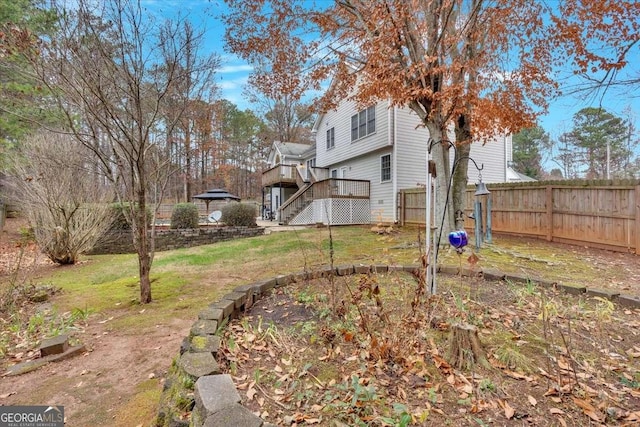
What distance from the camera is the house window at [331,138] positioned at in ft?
55.5

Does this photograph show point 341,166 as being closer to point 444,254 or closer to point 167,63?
point 444,254

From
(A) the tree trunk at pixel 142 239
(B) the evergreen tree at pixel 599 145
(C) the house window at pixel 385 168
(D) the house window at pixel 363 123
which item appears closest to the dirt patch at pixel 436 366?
(A) the tree trunk at pixel 142 239

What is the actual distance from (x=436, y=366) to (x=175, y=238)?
11.5 meters

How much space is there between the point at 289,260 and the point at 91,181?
236 inches

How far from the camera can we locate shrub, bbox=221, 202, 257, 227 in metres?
13.3

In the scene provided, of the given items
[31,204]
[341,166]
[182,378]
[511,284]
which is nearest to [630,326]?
[511,284]

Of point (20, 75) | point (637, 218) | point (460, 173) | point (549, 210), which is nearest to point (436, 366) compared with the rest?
point (460, 173)

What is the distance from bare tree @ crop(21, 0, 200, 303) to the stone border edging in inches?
78.1

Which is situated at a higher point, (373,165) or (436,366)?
(373,165)

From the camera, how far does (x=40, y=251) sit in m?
7.35

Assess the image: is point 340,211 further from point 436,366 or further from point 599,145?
point 599,145

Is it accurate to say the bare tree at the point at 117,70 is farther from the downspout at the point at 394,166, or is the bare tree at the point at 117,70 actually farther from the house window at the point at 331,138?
the house window at the point at 331,138

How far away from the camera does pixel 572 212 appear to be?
7.55 m

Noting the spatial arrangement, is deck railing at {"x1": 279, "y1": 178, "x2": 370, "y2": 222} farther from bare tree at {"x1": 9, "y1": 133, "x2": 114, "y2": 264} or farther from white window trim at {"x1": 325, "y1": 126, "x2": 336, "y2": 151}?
bare tree at {"x1": 9, "y1": 133, "x2": 114, "y2": 264}
